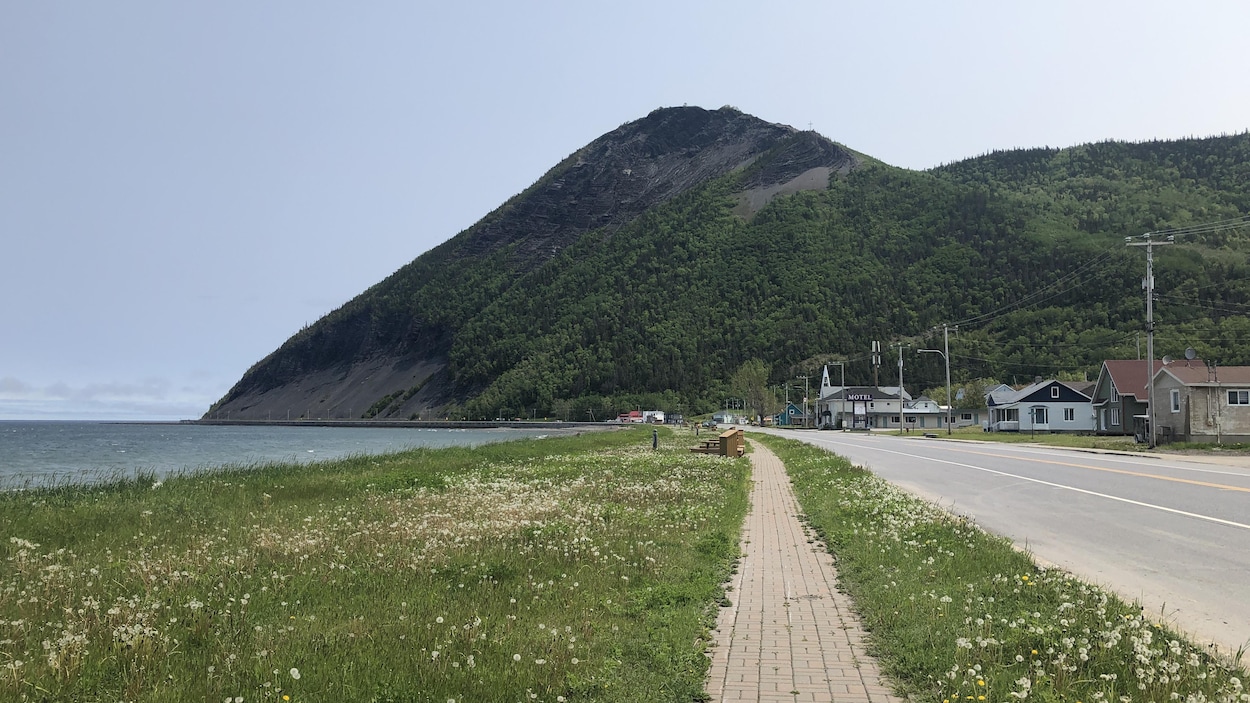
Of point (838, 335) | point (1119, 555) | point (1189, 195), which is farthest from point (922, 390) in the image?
point (1119, 555)

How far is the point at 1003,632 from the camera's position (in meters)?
6.22

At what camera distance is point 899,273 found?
18200 centimetres

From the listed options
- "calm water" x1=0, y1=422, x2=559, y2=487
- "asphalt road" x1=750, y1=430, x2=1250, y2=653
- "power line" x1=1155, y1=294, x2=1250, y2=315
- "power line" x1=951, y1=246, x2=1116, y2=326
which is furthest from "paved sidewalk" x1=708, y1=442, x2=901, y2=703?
"power line" x1=951, y1=246, x2=1116, y2=326

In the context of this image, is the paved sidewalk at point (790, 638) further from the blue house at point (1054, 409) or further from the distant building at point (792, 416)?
the distant building at point (792, 416)

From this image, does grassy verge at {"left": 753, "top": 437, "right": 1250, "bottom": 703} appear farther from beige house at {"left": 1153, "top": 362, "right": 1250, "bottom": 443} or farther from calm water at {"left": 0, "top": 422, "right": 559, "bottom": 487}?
beige house at {"left": 1153, "top": 362, "right": 1250, "bottom": 443}

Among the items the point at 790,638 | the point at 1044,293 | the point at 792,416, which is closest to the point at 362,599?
the point at 790,638

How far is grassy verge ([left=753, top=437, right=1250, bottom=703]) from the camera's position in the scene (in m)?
5.07

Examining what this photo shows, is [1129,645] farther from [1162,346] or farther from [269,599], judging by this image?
[1162,346]

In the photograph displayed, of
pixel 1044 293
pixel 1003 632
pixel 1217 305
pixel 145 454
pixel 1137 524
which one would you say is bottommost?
pixel 145 454

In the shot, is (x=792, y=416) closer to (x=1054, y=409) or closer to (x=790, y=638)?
(x=1054, y=409)

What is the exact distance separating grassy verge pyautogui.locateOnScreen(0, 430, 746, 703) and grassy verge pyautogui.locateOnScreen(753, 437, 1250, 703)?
5.44 ft

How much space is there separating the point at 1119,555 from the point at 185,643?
1109 cm

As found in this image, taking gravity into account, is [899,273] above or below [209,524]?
above

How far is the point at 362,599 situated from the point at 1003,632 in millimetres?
5825
